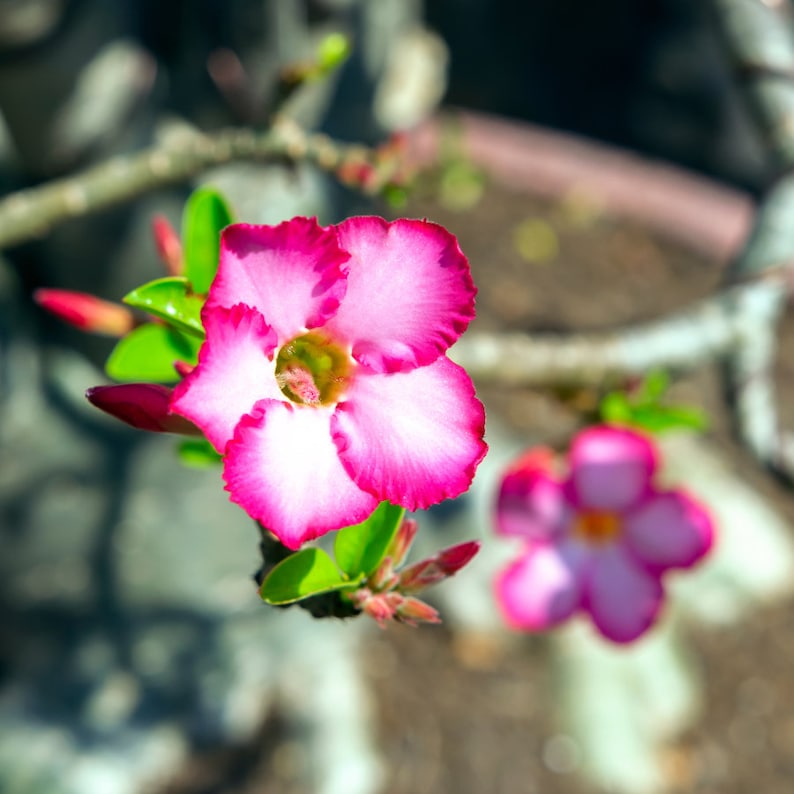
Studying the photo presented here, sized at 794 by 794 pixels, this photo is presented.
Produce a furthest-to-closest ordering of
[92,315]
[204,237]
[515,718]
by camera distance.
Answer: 1. [515,718]
2. [92,315]
3. [204,237]

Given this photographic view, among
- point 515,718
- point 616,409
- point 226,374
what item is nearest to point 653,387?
point 616,409

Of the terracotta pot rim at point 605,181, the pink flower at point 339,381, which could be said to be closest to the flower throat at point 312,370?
the pink flower at point 339,381

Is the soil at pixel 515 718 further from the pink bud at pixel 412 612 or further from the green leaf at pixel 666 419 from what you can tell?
the pink bud at pixel 412 612

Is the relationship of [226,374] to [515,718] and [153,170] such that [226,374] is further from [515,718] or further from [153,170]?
[515,718]

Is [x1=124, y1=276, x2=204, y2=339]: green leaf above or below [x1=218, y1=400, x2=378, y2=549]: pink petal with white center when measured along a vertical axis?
above

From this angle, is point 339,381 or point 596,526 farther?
point 596,526

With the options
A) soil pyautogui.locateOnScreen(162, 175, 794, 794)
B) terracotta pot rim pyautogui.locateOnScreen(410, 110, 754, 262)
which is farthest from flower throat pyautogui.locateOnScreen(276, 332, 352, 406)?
terracotta pot rim pyautogui.locateOnScreen(410, 110, 754, 262)

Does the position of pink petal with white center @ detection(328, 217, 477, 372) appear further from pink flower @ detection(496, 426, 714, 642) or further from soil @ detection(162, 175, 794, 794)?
soil @ detection(162, 175, 794, 794)

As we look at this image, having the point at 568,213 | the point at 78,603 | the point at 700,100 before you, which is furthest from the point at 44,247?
the point at 700,100
